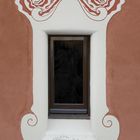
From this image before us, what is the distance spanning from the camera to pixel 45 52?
3322mm

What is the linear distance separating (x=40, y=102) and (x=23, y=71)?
0.34m

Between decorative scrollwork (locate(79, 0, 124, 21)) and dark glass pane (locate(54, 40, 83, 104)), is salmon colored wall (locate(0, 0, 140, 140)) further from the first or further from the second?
dark glass pane (locate(54, 40, 83, 104))

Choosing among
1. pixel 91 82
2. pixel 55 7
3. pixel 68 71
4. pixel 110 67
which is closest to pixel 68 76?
pixel 68 71

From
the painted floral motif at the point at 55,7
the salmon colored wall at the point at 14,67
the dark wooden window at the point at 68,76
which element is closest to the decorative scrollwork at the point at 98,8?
the painted floral motif at the point at 55,7

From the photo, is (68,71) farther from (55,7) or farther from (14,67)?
(55,7)

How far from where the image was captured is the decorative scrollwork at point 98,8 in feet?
10.6

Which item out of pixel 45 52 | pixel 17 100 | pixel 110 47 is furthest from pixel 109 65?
pixel 17 100

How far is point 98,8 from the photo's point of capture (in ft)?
10.6

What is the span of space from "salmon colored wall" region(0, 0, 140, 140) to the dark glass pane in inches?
11.9

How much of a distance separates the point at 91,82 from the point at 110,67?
247 mm

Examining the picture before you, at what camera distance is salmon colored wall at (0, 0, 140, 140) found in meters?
3.22

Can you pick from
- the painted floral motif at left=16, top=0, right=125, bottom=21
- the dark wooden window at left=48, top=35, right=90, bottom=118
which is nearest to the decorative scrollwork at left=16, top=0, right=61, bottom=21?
the painted floral motif at left=16, top=0, right=125, bottom=21

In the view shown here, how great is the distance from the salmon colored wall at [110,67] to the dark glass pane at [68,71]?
0.99 feet

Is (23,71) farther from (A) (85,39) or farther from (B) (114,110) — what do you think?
(B) (114,110)
